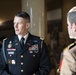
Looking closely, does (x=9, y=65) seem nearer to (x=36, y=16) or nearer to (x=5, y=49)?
(x=5, y=49)

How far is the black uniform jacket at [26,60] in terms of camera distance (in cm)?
204

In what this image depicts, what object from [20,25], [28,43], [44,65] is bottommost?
[44,65]

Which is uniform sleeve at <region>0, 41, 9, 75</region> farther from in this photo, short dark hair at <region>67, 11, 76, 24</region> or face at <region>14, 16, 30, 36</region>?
short dark hair at <region>67, 11, 76, 24</region>

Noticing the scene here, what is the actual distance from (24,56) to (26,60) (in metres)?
0.04

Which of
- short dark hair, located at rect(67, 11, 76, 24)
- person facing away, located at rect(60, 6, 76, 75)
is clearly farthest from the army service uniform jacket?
short dark hair, located at rect(67, 11, 76, 24)

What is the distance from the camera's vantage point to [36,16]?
12.0 feet

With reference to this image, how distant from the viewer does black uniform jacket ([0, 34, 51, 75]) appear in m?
2.04

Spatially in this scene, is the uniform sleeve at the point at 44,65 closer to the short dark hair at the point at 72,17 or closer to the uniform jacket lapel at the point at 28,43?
the uniform jacket lapel at the point at 28,43

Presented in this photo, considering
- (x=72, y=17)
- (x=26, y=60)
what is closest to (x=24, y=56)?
(x=26, y=60)

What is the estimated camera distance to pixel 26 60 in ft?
6.71

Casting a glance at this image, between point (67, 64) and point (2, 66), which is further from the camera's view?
point (2, 66)

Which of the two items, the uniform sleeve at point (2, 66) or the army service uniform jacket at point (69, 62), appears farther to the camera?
the uniform sleeve at point (2, 66)

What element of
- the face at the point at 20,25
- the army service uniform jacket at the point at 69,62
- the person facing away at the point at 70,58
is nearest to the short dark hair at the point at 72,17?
the person facing away at the point at 70,58

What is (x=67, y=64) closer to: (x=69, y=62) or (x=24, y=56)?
(x=69, y=62)
